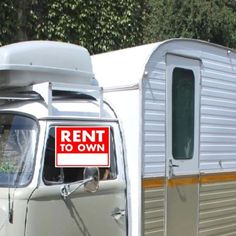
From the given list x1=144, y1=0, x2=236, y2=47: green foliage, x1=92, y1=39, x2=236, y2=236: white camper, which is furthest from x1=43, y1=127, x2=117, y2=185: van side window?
x1=144, y1=0, x2=236, y2=47: green foliage

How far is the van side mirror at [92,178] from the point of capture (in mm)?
4562

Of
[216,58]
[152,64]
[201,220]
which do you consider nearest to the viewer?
[152,64]

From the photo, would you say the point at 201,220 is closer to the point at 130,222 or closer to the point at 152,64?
the point at 130,222

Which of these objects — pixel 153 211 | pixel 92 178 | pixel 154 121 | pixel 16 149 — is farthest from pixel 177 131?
pixel 16 149

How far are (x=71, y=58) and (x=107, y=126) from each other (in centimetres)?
69

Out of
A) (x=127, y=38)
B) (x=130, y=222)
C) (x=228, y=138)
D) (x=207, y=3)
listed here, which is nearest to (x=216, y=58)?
(x=228, y=138)

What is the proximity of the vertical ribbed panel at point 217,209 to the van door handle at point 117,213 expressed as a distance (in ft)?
3.92

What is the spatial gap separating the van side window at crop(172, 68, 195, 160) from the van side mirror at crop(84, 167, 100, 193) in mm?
1321

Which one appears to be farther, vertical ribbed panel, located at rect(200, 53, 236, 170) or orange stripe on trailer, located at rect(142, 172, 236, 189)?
vertical ribbed panel, located at rect(200, 53, 236, 170)

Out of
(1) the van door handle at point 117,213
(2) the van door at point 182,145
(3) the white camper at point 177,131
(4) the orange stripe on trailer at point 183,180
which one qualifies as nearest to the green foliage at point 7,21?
(3) the white camper at point 177,131

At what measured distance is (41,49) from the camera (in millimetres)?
4918

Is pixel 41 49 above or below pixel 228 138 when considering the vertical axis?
above

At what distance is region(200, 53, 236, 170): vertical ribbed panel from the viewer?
611 cm

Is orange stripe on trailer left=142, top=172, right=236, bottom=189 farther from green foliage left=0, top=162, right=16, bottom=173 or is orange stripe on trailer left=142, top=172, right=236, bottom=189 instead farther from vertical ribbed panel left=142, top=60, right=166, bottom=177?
green foliage left=0, top=162, right=16, bottom=173
